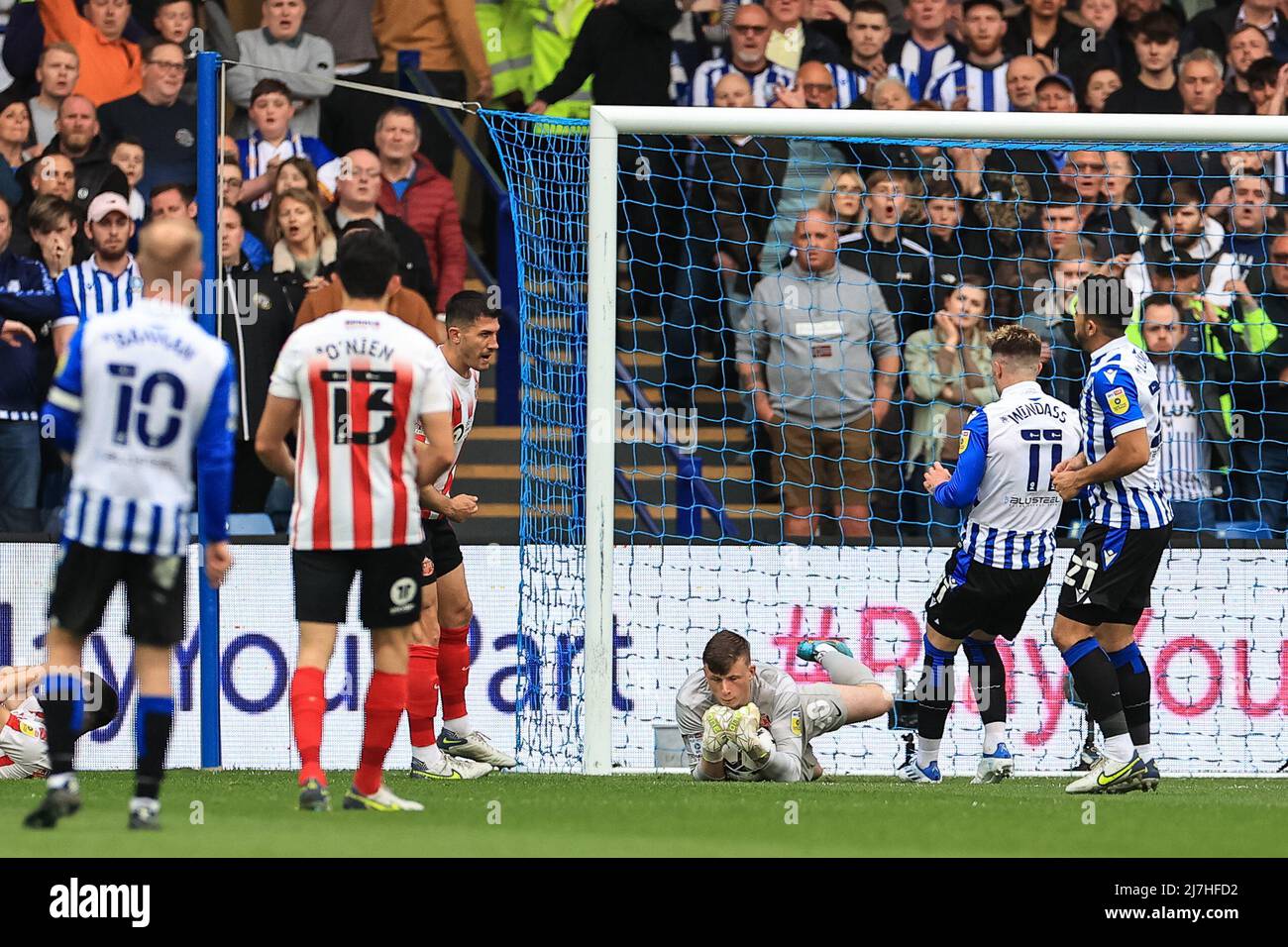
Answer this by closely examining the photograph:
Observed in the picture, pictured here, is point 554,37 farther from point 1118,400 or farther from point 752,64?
point 1118,400

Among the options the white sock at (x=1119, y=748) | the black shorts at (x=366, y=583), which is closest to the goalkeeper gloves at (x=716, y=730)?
the white sock at (x=1119, y=748)

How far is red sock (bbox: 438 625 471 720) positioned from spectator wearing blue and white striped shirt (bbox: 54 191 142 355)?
113 inches

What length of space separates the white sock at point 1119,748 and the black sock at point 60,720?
14.1 feet

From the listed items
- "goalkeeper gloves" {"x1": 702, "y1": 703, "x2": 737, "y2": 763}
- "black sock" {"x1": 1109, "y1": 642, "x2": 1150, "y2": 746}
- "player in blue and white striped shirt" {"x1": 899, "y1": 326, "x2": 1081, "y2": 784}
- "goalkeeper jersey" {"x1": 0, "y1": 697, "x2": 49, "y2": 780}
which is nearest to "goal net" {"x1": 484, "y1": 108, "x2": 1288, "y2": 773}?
"goalkeeper gloves" {"x1": 702, "y1": 703, "x2": 737, "y2": 763}

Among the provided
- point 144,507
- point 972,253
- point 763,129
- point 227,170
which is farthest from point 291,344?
point 972,253

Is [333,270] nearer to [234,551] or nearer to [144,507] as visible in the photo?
[234,551]

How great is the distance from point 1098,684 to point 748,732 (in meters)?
1.48

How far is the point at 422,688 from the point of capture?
8.59 meters

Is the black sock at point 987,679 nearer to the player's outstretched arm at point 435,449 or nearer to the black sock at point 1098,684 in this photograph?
the black sock at point 1098,684

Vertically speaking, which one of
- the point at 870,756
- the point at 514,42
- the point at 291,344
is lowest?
the point at 870,756

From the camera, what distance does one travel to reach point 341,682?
10266 millimetres

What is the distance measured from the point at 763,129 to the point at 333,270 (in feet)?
9.97

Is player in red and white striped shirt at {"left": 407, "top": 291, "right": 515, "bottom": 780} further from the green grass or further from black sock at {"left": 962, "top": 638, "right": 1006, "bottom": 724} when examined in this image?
Answer: black sock at {"left": 962, "top": 638, "right": 1006, "bottom": 724}

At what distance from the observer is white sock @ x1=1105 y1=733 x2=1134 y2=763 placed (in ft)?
27.1
